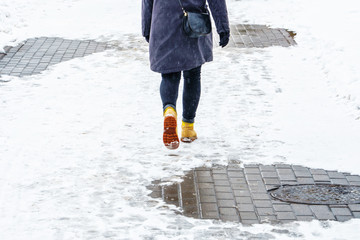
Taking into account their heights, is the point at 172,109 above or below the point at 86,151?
above

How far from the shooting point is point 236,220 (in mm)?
4438

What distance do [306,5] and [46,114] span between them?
21.5ft

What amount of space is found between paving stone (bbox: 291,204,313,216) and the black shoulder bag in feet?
5.25

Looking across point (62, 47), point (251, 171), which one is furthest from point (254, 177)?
point (62, 47)

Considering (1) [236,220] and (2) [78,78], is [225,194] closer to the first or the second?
(1) [236,220]

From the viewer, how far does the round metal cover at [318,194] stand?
15.6ft

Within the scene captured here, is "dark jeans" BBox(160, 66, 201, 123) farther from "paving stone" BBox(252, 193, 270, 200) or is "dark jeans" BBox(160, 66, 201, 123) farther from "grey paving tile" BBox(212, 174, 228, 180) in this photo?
"paving stone" BBox(252, 193, 270, 200)

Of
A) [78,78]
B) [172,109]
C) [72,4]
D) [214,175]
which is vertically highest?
[172,109]

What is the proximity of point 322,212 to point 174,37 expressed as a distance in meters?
1.87

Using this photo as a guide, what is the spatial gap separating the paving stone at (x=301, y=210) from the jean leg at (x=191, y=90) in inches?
57.5

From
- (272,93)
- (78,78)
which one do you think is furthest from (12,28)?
(272,93)

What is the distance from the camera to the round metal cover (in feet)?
15.6

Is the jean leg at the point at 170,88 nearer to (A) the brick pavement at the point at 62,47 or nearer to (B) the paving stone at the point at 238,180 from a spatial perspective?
(B) the paving stone at the point at 238,180

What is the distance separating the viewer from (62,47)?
9039 mm
